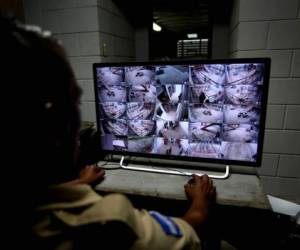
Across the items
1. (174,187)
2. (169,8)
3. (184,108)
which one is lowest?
(174,187)

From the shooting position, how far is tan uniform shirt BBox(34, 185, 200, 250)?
523 mm

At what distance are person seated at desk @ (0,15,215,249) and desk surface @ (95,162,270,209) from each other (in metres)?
0.41

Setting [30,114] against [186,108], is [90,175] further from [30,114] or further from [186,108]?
[30,114]

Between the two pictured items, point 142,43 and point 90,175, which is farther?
point 142,43

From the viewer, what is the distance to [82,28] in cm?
205

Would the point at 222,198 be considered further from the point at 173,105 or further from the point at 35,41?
the point at 35,41

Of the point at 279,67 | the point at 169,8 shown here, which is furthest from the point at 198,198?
the point at 169,8

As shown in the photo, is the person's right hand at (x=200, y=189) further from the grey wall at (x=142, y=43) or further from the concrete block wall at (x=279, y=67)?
the grey wall at (x=142, y=43)

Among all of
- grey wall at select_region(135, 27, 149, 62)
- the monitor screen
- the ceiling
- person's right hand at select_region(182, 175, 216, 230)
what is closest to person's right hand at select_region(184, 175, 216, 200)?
person's right hand at select_region(182, 175, 216, 230)

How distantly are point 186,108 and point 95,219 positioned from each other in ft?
2.40

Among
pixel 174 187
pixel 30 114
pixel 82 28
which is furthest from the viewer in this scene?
pixel 82 28

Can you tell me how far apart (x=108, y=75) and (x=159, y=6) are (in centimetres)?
180

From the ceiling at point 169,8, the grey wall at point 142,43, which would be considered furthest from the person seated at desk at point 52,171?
the grey wall at point 142,43

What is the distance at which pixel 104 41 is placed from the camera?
2127 mm
